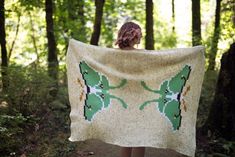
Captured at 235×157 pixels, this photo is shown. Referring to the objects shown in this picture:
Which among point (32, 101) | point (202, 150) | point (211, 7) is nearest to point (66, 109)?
point (32, 101)

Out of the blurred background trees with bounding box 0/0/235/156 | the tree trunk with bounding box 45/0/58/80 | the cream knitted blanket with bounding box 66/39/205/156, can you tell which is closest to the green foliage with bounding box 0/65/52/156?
the blurred background trees with bounding box 0/0/235/156

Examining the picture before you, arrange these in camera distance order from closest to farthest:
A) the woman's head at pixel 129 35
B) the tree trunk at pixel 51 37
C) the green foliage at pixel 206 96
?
the woman's head at pixel 129 35 < the green foliage at pixel 206 96 < the tree trunk at pixel 51 37

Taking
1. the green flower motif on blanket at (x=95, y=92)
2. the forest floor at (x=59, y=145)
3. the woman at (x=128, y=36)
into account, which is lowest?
the forest floor at (x=59, y=145)

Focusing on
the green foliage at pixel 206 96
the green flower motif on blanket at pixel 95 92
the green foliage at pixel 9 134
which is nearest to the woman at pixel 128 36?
the green flower motif on blanket at pixel 95 92

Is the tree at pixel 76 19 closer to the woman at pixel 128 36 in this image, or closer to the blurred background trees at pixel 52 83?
the blurred background trees at pixel 52 83

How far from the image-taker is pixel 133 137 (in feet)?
17.5

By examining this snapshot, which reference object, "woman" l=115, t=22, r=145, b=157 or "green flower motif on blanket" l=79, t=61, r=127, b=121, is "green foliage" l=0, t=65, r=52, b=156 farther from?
"woman" l=115, t=22, r=145, b=157

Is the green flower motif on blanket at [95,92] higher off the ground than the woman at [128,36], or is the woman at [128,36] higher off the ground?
the woman at [128,36]

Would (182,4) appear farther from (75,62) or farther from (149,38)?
(75,62)

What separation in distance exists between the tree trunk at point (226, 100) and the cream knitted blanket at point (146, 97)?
1.46 meters

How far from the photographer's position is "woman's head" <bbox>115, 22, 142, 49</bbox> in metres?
5.07

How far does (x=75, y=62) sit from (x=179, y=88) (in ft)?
4.71

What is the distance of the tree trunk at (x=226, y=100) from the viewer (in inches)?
264

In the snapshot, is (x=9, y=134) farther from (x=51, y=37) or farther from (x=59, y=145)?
(x=51, y=37)
